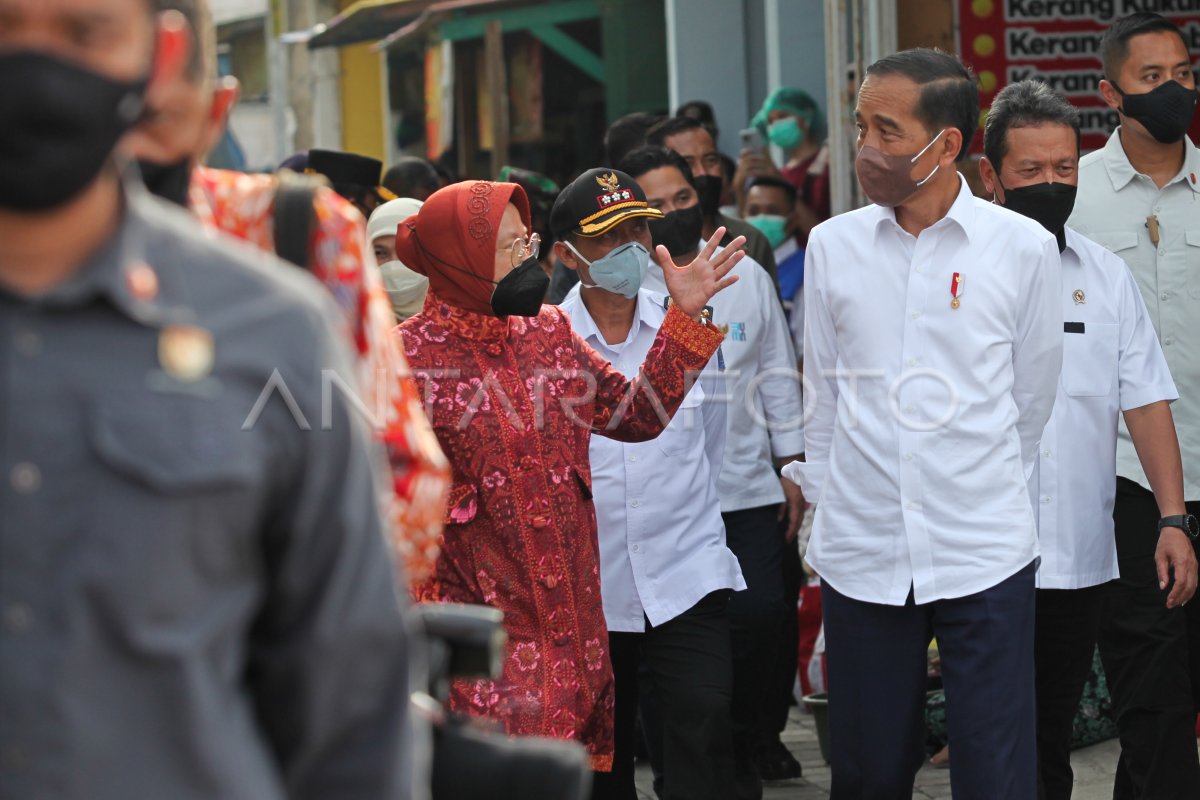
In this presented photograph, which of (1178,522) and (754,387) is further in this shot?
(754,387)

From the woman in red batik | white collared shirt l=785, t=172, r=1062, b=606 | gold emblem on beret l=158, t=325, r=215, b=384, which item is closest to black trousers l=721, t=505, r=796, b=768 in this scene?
white collared shirt l=785, t=172, r=1062, b=606

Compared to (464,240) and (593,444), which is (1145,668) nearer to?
(593,444)

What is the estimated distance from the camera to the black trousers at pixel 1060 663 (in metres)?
5.60

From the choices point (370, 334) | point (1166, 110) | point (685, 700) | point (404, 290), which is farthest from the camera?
point (404, 290)

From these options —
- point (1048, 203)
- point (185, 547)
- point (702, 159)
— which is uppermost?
point (702, 159)

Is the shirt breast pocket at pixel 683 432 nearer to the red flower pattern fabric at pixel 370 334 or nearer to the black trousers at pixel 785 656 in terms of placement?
the black trousers at pixel 785 656

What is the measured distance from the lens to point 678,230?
22.6ft

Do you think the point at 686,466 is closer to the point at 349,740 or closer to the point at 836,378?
the point at 836,378

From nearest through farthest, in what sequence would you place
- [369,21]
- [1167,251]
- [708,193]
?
[1167,251] → [708,193] → [369,21]

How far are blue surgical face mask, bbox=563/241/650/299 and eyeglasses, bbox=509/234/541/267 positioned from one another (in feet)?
3.03

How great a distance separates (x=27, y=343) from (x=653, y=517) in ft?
12.6

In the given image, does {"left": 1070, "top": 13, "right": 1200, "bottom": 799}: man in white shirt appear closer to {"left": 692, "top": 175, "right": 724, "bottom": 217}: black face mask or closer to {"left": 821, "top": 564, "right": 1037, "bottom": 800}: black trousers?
{"left": 821, "top": 564, "right": 1037, "bottom": 800}: black trousers

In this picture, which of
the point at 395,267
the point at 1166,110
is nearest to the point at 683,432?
the point at 395,267

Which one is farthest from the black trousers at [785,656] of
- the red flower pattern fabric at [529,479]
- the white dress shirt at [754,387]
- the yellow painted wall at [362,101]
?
the yellow painted wall at [362,101]
